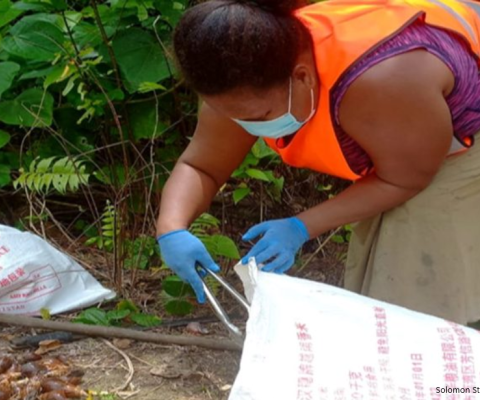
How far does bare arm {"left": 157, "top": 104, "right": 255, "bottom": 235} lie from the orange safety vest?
0.64ft

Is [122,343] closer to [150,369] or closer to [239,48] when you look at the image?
[150,369]

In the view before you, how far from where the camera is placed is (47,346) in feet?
7.97

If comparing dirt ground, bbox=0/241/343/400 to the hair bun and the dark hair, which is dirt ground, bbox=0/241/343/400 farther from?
the hair bun

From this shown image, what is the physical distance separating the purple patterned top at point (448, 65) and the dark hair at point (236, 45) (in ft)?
0.48

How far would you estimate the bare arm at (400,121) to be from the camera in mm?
1592

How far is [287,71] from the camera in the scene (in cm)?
158

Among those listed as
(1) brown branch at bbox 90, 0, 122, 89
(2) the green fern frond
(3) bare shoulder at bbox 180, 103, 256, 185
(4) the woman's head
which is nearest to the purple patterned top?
(4) the woman's head

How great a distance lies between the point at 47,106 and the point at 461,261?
1655 millimetres

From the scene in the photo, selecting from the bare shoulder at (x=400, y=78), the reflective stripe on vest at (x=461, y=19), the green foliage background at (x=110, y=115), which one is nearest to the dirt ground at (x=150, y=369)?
the green foliage background at (x=110, y=115)

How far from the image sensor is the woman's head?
1507mm

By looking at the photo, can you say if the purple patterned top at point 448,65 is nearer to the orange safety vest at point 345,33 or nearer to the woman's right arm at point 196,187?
the orange safety vest at point 345,33

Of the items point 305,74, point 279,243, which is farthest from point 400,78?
point 279,243

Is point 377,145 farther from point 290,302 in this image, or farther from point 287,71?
point 290,302

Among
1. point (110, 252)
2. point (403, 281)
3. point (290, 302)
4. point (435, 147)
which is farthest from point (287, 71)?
point (110, 252)
